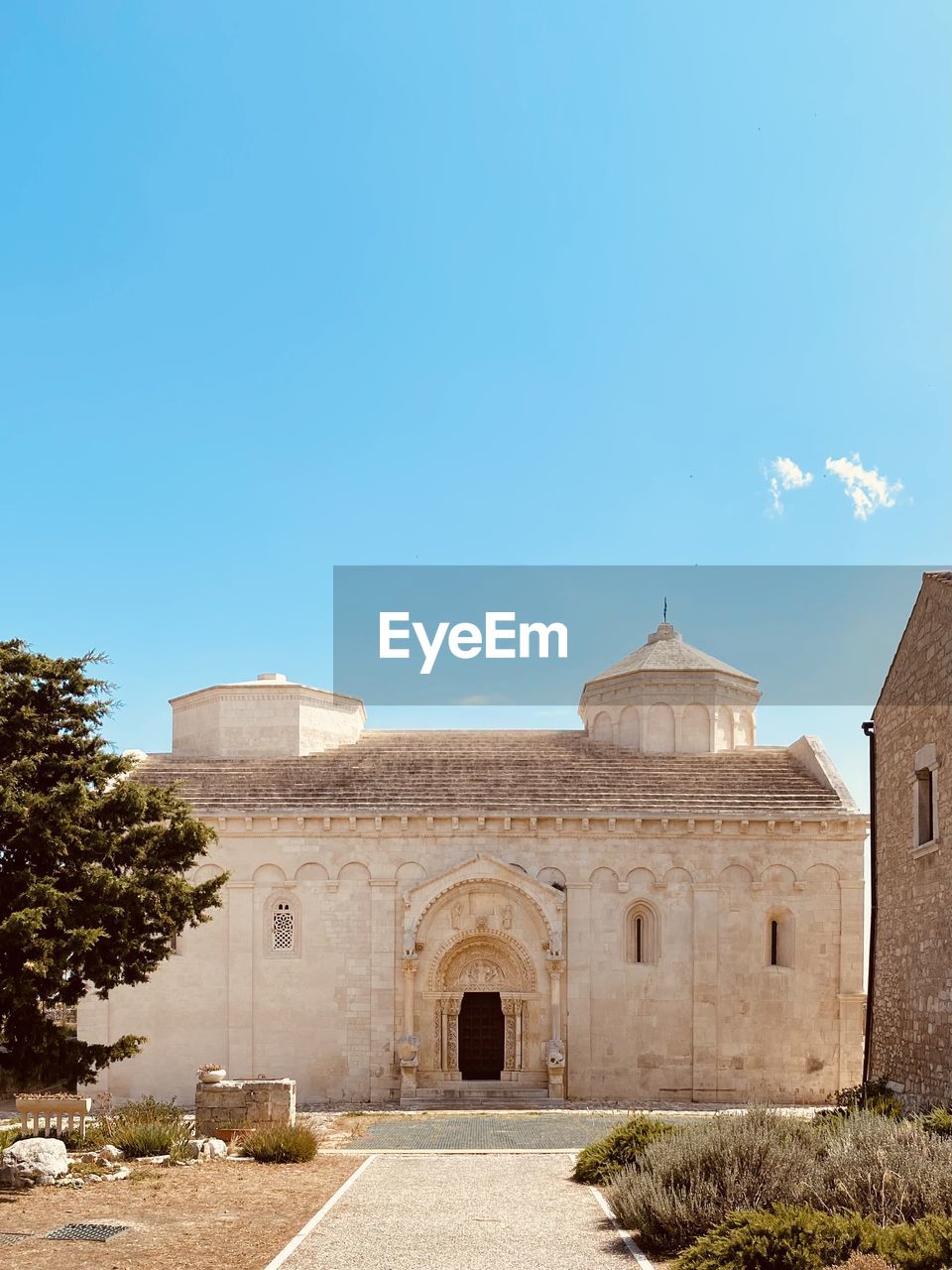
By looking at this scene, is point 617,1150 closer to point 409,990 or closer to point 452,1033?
point 409,990

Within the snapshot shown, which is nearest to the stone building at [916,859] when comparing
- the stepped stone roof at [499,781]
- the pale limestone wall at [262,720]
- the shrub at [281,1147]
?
the shrub at [281,1147]

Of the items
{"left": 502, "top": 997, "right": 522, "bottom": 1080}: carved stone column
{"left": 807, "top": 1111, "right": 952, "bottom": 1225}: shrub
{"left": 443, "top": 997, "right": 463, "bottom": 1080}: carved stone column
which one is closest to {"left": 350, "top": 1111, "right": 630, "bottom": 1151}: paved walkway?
{"left": 443, "top": 997, "right": 463, "bottom": 1080}: carved stone column

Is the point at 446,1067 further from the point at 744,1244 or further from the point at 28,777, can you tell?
the point at 744,1244

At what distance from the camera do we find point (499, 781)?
31.6m

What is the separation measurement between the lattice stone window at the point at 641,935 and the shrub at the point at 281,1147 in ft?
44.5

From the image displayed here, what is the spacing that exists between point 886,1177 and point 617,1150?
5.66 m

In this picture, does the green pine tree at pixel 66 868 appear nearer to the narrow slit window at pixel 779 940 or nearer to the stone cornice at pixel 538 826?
the stone cornice at pixel 538 826

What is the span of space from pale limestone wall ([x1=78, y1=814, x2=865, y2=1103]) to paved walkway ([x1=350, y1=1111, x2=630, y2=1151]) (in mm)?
4120

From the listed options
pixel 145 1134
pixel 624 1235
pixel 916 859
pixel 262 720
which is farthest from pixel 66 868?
pixel 262 720

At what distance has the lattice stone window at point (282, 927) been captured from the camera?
1183 inches

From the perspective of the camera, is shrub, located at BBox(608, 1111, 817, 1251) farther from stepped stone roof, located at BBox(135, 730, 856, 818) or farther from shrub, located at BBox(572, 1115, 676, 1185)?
stepped stone roof, located at BBox(135, 730, 856, 818)

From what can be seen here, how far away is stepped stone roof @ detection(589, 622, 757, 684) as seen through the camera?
114 feet

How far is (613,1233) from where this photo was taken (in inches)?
478

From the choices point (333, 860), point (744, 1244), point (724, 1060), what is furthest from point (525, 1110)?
point (744, 1244)
